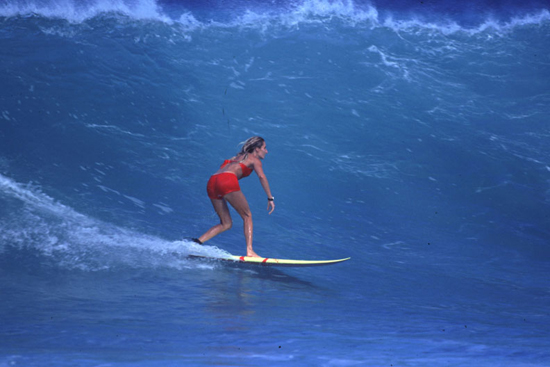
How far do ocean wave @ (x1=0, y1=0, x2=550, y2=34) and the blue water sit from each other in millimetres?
61

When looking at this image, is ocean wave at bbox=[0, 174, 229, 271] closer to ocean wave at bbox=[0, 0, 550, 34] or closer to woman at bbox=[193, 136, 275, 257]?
woman at bbox=[193, 136, 275, 257]

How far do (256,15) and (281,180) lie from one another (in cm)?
758

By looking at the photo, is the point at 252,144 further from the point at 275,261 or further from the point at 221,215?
the point at 275,261

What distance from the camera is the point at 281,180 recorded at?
1004 cm

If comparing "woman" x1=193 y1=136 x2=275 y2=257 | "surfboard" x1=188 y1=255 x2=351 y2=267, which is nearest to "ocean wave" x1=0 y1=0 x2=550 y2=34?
"woman" x1=193 y1=136 x2=275 y2=257

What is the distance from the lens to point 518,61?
1580 centimetres

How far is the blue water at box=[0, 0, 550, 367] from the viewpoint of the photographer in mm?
3758

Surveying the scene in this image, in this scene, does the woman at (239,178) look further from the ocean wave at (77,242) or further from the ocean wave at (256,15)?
the ocean wave at (256,15)

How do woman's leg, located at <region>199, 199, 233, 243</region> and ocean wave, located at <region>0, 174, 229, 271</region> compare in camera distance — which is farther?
woman's leg, located at <region>199, 199, 233, 243</region>

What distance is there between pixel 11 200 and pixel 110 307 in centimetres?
383

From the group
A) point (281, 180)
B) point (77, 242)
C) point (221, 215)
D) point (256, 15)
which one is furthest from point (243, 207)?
point (256, 15)

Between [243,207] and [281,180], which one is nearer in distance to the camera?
[243,207]

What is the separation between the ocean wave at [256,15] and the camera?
1563cm

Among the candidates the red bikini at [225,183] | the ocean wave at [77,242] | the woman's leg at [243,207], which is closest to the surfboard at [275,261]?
the woman's leg at [243,207]
